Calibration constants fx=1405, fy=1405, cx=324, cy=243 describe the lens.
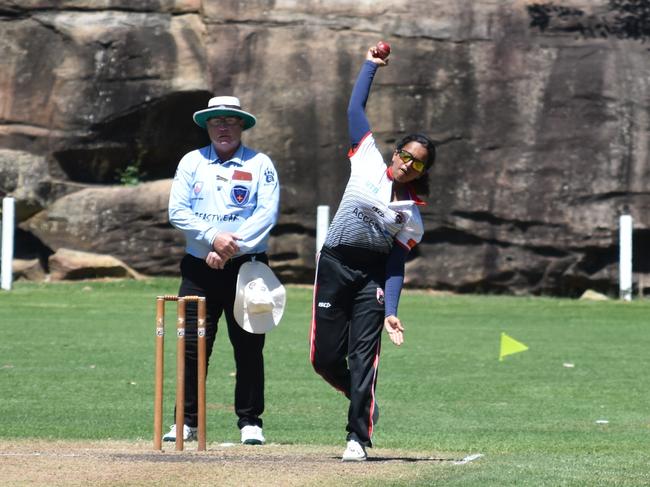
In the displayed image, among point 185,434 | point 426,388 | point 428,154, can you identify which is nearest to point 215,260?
point 185,434

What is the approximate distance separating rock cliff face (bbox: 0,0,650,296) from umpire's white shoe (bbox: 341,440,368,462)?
1707 centimetres

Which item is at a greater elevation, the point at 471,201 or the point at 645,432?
the point at 471,201

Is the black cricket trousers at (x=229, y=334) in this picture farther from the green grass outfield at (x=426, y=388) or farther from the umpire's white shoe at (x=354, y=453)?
the umpire's white shoe at (x=354, y=453)

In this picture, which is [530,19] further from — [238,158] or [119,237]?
[238,158]

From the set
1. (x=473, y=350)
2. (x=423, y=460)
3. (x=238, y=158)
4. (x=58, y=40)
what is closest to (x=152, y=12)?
(x=58, y=40)

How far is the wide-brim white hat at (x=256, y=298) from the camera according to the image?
28.9 ft

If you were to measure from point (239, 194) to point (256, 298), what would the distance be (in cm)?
75

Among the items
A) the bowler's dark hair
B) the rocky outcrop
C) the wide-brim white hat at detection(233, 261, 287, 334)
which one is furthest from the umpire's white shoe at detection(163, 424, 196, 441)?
the rocky outcrop

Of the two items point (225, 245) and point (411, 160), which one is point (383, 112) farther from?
point (411, 160)

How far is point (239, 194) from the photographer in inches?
359

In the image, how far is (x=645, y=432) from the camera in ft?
33.7

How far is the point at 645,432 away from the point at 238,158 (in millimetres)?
3665

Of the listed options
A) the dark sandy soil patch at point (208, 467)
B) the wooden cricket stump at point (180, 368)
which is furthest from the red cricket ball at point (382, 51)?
the dark sandy soil patch at point (208, 467)

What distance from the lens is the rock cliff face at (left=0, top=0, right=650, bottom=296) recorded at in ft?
81.1
